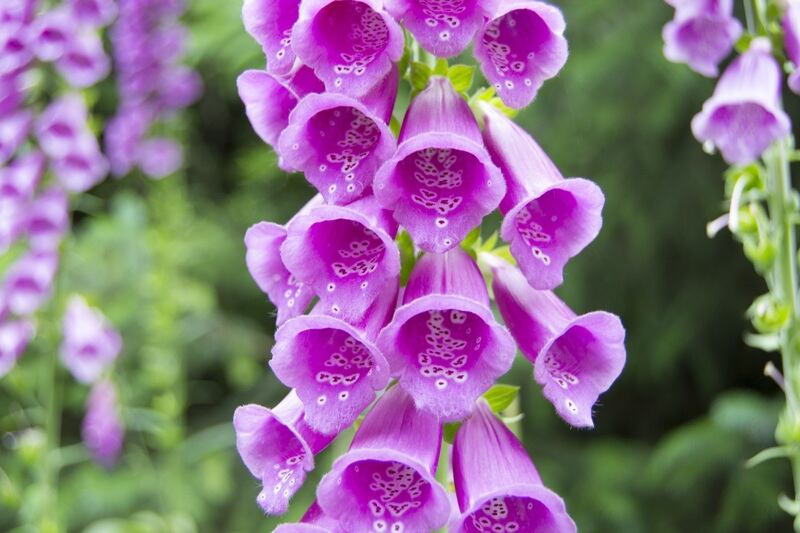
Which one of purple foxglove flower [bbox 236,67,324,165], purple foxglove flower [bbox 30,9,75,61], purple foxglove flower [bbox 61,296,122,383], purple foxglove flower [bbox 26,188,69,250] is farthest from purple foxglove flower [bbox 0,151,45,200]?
purple foxglove flower [bbox 236,67,324,165]

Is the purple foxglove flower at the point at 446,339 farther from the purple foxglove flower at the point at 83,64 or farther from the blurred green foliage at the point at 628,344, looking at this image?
the purple foxglove flower at the point at 83,64

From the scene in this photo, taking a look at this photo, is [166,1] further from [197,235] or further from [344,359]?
[344,359]

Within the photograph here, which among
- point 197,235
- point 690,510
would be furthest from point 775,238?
point 197,235

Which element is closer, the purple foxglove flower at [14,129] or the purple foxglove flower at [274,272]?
the purple foxglove flower at [274,272]

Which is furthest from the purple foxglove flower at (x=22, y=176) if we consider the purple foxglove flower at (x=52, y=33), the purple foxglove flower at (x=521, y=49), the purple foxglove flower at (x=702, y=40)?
the purple foxglove flower at (x=521, y=49)

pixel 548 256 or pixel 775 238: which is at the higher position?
pixel 548 256

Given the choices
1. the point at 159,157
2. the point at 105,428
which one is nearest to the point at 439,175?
the point at 105,428
